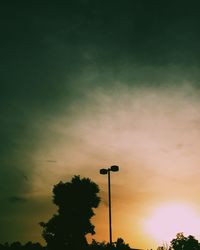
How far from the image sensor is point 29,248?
34719mm

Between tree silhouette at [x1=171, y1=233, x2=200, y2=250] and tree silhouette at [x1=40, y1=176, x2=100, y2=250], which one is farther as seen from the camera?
tree silhouette at [x1=171, y1=233, x2=200, y2=250]

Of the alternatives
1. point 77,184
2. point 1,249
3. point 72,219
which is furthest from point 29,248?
point 77,184

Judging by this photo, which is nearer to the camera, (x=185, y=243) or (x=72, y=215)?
(x=72, y=215)

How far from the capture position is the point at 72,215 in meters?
58.4

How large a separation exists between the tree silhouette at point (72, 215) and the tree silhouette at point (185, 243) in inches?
4422

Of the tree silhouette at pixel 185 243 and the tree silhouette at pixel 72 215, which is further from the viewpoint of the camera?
the tree silhouette at pixel 185 243

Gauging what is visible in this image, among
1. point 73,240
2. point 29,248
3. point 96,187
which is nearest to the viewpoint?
point 29,248

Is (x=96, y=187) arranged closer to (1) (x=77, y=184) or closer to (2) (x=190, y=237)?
(1) (x=77, y=184)

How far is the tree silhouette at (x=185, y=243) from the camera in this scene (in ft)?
511

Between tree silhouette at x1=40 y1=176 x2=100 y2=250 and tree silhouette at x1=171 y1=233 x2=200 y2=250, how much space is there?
11231 centimetres

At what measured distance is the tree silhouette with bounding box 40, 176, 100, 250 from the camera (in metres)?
58.0

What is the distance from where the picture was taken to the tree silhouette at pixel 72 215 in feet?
190

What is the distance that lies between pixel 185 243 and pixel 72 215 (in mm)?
119919

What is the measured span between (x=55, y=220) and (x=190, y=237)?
12040cm
